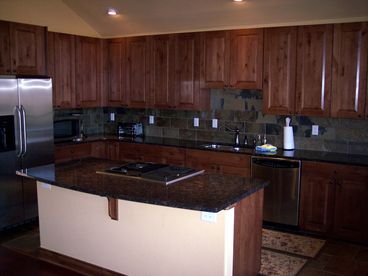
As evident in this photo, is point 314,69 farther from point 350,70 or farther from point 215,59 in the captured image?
point 215,59

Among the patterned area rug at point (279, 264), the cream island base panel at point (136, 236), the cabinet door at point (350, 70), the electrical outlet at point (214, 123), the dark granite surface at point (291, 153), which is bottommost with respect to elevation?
the patterned area rug at point (279, 264)

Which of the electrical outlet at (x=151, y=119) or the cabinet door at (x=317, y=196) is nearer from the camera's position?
the cabinet door at (x=317, y=196)

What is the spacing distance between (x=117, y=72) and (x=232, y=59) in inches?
77.6

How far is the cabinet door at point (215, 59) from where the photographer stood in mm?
5395

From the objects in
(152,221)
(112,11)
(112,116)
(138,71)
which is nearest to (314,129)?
(138,71)

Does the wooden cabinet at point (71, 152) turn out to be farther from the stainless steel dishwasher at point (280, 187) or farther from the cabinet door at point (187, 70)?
the stainless steel dishwasher at point (280, 187)

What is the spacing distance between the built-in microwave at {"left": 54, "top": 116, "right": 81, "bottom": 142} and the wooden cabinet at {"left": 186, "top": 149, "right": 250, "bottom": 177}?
1909 mm

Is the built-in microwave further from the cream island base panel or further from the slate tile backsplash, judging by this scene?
the cream island base panel

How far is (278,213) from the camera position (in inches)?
193

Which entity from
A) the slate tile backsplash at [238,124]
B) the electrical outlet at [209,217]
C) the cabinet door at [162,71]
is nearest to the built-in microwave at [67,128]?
the slate tile backsplash at [238,124]

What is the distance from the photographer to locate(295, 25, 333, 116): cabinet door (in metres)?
4.73

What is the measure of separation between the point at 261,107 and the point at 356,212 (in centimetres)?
182

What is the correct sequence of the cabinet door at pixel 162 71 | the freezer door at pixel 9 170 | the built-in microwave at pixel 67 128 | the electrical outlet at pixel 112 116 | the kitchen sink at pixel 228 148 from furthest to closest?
1. the electrical outlet at pixel 112 116
2. the built-in microwave at pixel 67 128
3. the cabinet door at pixel 162 71
4. the kitchen sink at pixel 228 148
5. the freezer door at pixel 9 170

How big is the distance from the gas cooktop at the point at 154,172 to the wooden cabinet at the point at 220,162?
147 cm
